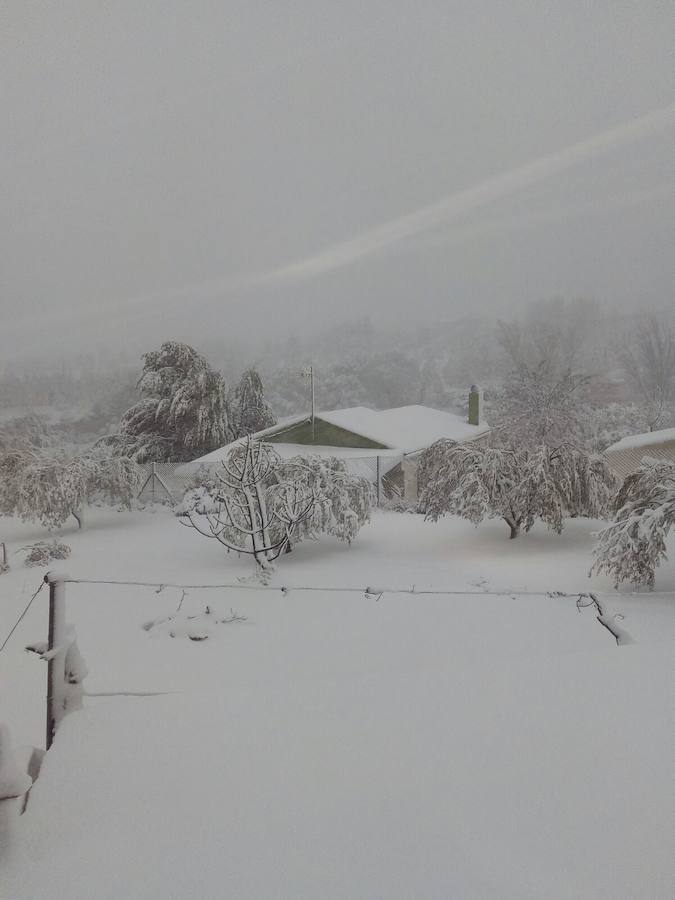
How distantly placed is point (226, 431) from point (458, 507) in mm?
1043

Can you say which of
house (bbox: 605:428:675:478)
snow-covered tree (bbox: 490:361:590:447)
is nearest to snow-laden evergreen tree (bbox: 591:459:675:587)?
house (bbox: 605:428:675:478)

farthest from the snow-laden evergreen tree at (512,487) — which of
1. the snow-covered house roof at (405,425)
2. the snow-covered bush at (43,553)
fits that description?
the snow-covered bush at (43,553)

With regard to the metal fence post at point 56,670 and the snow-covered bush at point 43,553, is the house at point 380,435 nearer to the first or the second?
the snow-covered bush at point 43,553

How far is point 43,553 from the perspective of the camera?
1.98m

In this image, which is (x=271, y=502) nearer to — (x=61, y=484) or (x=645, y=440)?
(x=61, y=484)

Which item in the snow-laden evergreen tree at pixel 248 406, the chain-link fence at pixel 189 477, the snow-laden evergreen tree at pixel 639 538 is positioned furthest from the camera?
the snow-laden evergreen tree at pixel 248 406

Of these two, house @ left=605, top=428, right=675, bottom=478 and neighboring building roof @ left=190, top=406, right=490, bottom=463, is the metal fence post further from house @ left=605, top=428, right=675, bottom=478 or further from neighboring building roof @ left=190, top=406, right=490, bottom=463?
house @ left=605, top=428, right=675, bottom=478

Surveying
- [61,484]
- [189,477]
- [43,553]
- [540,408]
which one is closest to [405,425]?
[540,408]

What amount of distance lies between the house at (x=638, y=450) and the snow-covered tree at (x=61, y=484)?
2.06 meters

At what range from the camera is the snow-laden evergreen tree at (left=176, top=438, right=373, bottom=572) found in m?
2.22

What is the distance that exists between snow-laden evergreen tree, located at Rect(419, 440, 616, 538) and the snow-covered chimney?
14cm

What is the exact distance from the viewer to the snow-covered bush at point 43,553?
198 cm

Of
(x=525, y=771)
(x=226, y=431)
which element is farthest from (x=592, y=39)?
(x=525, y=771)

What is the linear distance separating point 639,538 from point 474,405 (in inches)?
33.7
